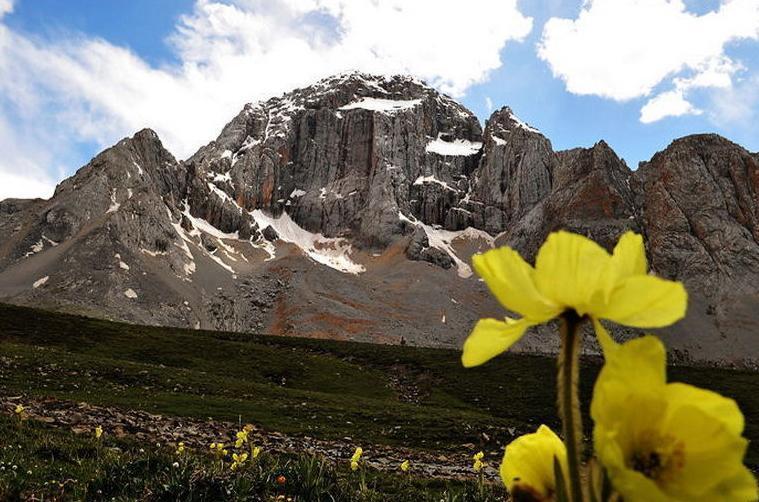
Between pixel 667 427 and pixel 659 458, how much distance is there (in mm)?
69

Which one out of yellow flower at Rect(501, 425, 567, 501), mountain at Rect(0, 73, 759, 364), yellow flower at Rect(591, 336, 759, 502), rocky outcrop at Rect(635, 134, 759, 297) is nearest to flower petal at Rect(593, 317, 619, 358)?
yellow flower at Rect(591, 336, 759, 502)

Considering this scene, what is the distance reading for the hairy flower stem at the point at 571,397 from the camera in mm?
1119

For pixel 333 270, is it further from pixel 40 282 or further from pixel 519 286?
pixel 519 286

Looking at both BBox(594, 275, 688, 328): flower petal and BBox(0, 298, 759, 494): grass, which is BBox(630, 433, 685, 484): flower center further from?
BBox(0, 298, 759, 494): grass

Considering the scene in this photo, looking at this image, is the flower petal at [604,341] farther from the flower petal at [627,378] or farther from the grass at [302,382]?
the grass at [302,382]

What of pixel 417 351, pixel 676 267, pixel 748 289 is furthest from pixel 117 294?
pixel 748 289

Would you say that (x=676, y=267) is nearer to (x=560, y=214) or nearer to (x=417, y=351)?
(x=560, y=214)

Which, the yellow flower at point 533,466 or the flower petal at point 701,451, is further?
the yellow flower at point 533,466

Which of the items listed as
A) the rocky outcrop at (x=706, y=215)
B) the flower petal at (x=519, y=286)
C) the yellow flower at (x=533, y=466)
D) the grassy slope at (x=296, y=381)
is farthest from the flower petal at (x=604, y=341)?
the rocky outcrop at (x=706, y=215)

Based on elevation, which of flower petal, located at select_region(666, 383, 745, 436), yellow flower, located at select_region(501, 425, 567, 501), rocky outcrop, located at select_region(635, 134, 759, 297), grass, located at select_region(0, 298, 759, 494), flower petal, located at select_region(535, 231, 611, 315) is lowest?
grass, located at select_region(0, 298, 759, 494)

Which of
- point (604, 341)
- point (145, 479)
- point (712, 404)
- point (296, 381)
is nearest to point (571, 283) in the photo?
point (604, 341)

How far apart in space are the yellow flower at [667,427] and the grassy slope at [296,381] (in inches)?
973

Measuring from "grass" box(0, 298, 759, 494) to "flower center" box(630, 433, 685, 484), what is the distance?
81.5ft

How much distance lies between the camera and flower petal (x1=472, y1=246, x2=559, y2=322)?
4.16ft
